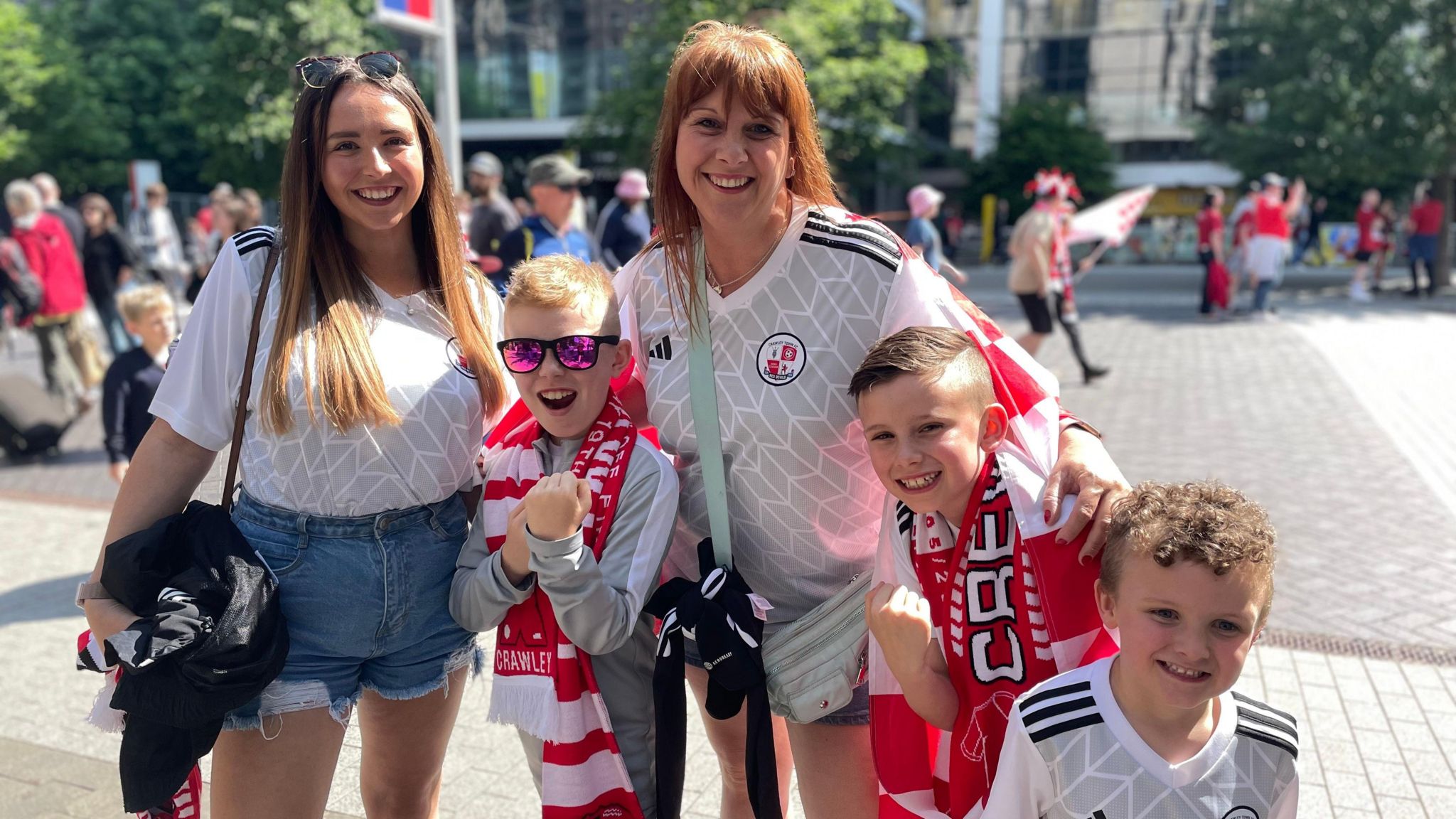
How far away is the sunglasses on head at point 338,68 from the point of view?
7.20ft

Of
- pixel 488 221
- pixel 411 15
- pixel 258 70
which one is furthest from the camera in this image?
pixel 258 70

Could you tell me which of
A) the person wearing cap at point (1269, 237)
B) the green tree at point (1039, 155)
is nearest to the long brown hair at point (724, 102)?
the person wearing cap at point (1269, 237)

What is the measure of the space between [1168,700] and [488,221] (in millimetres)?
6979

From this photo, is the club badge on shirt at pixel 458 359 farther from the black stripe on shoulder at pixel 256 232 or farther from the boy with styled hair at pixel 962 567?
the boy with styled hair at pixel 962 567

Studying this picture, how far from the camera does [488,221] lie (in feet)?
26.0

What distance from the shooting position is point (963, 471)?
192 centimetres

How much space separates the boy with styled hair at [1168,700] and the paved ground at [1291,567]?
1.56m

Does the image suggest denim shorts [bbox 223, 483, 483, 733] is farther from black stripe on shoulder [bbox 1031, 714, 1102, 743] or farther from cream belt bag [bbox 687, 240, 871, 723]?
black stripe on shoulder [bbox 1031, 714, 1102, 743]

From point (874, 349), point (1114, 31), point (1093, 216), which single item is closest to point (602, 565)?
point (874, 349)

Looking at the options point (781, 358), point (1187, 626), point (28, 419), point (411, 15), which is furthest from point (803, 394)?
point (28, 419)

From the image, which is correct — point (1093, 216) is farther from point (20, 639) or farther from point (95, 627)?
point (95, 627)

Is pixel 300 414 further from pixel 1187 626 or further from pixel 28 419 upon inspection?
pixel 28 419

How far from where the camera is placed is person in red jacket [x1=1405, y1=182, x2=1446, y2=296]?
715 inches

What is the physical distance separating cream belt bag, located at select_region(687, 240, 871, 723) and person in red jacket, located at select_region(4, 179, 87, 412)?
9.34 m
